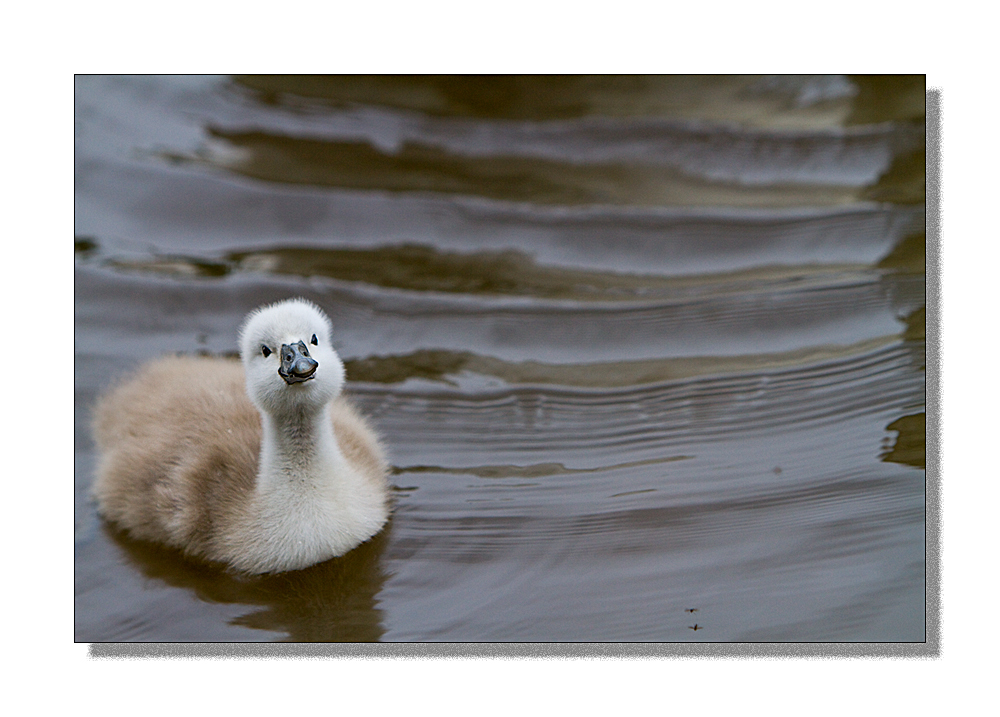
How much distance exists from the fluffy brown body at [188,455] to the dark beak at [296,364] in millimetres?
384

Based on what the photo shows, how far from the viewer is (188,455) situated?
2.35m

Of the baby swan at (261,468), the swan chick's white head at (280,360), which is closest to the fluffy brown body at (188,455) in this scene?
the baby swan at (261,468)

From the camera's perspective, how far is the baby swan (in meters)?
2.15

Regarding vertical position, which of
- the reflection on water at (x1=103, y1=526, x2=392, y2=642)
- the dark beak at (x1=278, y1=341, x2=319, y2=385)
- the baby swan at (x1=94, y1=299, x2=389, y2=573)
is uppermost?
the dark beak at (x1=278, y1=341, x2=319, y2=385)

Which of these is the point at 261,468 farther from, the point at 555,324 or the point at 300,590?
→ the point at 555,324

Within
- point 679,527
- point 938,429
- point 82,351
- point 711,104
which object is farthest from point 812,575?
point 711,104

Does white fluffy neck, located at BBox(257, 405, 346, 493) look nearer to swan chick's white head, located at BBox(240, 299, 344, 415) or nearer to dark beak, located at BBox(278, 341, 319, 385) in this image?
swan chick's white head, located at BBox(240, 299, 344, 415)

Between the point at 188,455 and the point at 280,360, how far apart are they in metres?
0.45

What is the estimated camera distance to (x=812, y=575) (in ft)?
7.21

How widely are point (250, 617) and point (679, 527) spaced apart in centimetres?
100

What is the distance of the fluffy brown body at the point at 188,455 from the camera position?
2.27m

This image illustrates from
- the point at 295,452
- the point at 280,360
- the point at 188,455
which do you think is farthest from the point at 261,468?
the point at 280,360

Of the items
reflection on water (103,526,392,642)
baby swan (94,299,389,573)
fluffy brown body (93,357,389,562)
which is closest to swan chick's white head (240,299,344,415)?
baby swan (94,299,389,573)

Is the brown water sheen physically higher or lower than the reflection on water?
higher
